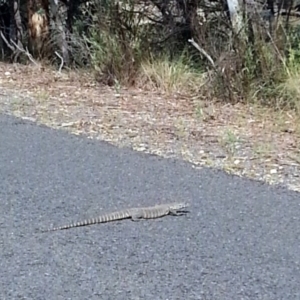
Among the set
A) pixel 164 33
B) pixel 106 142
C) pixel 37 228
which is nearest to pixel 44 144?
pixel 106 142

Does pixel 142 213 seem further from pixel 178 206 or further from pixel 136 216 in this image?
pixel 178 206

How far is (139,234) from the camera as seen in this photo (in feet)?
19.3

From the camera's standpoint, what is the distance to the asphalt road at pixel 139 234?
4.88 m

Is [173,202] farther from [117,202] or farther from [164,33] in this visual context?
[164,33]

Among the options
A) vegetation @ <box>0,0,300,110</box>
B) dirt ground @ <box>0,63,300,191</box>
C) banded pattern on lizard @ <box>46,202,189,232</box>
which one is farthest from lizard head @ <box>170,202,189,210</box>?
vegetation @ <box>0,0,300,110</box>

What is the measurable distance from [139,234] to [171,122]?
4.52m

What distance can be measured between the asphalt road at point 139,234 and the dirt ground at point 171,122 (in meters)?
0.48

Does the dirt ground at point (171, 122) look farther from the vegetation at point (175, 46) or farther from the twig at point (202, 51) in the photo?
the twig at point (202, 51)

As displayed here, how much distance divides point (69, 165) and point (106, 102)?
395cm

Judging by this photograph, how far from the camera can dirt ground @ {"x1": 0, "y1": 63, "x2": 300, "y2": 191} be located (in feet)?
26.9

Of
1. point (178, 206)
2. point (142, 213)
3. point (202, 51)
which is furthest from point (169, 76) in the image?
point (142, 213)

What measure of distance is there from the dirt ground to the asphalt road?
0.48 metres

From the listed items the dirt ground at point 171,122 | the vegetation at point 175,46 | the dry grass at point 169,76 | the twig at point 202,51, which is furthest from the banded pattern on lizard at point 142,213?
the dry grass at point 169,76

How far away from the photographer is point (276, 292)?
15.7ft
